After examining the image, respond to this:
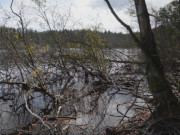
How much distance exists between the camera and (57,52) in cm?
1185

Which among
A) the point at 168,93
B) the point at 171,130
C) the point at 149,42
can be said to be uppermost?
the point at 149,42

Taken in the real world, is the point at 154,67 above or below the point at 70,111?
above

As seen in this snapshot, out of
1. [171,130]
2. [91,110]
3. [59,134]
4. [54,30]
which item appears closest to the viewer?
[171,130]

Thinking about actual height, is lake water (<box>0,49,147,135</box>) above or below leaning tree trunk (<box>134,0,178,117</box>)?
below

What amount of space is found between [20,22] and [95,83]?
576 centimetres

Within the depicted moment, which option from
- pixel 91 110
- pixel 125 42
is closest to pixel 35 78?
pixel 91 110

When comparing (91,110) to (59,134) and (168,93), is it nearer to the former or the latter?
(59,134)

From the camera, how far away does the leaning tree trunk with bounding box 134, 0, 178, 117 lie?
2.92 meters

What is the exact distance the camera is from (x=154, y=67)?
2963mm

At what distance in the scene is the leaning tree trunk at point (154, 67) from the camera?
292cm

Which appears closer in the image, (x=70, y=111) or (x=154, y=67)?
(x=154, y=67)

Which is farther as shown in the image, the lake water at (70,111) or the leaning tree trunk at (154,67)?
the lake water at (70,111)

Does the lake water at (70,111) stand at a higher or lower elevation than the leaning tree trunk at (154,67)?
lower

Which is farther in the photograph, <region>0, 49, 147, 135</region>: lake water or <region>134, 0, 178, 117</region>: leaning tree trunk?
<region>0, 49, 147, 135</region>: lake water
